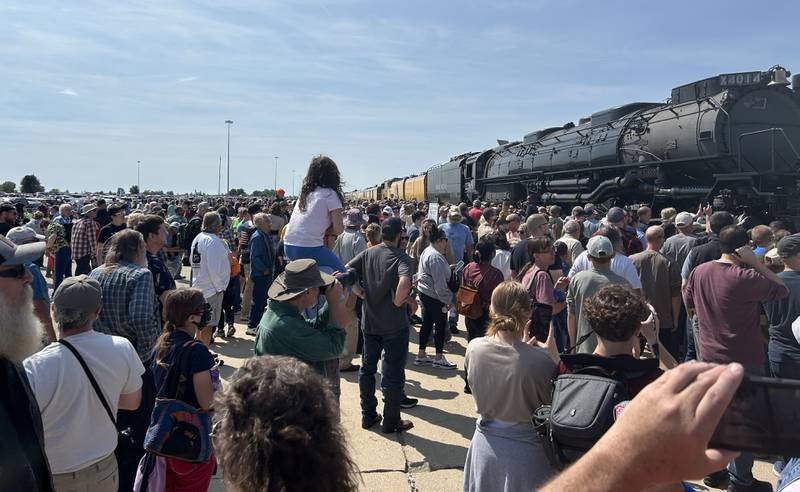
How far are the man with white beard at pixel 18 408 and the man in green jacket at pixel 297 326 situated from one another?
4.56 feet

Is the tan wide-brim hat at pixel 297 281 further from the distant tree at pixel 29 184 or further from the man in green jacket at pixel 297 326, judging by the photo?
the distant tree at pixel 29 184

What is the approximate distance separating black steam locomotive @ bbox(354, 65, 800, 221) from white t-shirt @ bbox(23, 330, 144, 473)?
1140 cm

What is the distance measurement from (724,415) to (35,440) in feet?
6.76

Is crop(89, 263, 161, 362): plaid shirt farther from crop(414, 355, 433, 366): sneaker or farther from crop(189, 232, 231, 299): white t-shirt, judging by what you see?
crop(414, 355, 433, 366): sneaker

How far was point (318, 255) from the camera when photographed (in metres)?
4.58

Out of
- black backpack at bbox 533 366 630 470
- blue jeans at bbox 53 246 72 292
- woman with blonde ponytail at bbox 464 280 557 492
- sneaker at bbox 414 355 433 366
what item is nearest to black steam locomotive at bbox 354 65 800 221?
sneaker at bbox 414 355 433 366

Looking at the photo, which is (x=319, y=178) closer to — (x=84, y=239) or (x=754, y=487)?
(x=754, y=487)

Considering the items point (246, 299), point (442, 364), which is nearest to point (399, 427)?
point (442, 364)

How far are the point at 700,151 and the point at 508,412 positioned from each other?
10932 mm

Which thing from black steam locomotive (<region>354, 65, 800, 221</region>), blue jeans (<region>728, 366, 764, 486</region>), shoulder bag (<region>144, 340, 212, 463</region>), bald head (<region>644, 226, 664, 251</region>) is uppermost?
black steam locomotive (<region>354, 65, 800, 221</region>)

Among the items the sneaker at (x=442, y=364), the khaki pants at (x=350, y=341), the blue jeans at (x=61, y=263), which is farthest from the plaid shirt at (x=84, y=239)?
the sneaker at (x=442, y=364)

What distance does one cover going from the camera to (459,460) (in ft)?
15.2

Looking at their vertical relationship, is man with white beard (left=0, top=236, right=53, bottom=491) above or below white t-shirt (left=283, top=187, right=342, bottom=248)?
below

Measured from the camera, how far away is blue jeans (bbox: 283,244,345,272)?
4.56 metres
